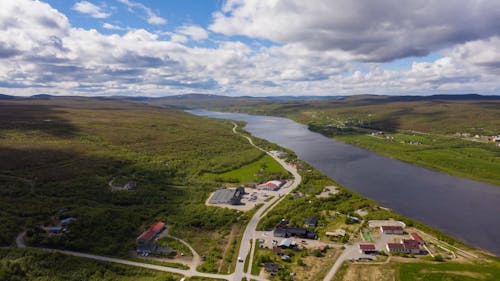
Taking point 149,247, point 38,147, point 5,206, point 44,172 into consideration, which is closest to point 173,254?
point 149,247

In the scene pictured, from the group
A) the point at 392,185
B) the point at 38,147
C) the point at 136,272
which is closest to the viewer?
the point at 136,272

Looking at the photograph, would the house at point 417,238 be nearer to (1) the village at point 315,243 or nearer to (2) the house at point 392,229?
(1) the village at point 315,243

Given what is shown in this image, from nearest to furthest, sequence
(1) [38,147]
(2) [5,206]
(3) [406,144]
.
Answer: (2) [5,206] < (1) [38,147] < (3) [406,144]

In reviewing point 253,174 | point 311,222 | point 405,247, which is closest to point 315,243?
point 311,222

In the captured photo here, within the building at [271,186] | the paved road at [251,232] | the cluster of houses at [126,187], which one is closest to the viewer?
the paved road at [251,232]

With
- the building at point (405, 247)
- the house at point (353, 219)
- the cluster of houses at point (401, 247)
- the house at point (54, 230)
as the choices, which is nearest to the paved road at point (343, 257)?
the cluster of houses at point (401, 247)

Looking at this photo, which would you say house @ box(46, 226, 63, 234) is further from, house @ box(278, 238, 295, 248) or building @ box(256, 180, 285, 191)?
building @ box(256, 180, 285, 191)

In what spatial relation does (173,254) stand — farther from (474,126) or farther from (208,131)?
(474,126)
